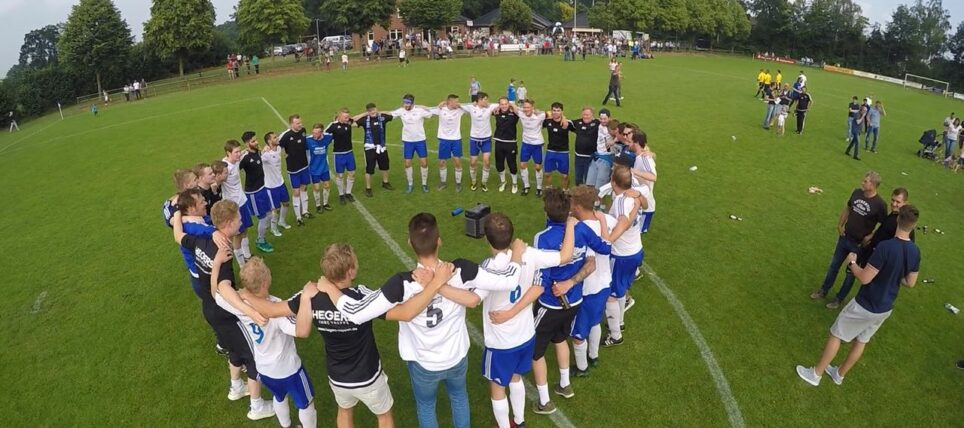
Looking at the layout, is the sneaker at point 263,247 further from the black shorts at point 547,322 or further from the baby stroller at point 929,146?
the baby stroller at point 929,146

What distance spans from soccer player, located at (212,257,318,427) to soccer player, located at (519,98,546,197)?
802 cm

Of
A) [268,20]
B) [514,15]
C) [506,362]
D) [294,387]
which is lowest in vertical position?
[294,387]

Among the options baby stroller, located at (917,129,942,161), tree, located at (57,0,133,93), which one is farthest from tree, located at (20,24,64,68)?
baby stroller, located at (917,129,942,161)

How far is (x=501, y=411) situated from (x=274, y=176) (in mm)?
7120

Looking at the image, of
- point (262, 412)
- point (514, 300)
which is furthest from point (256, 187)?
point (514, 300)

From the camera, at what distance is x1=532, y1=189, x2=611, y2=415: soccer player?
502 centimetres

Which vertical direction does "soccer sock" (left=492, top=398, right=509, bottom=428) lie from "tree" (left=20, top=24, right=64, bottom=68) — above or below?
below

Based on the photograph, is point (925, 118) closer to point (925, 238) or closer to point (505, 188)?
point (925, 238)

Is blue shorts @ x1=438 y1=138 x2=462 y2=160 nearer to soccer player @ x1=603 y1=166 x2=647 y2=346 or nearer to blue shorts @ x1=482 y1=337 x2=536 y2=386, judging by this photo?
soccer player @ x1=603 y1=166 x2=647 y2=346

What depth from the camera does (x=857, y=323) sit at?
5945 millimetres

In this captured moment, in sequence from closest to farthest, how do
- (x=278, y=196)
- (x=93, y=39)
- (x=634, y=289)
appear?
(x=634, y=289) → (x=278, y=196) → (x=93, y=39)

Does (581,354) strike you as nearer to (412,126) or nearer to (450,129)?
(450,129)

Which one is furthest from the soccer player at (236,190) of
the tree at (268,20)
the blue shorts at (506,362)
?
A: the tree at (268,20)

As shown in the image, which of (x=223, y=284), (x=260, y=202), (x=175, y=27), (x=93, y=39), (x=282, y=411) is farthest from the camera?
(x=175, y=27)
